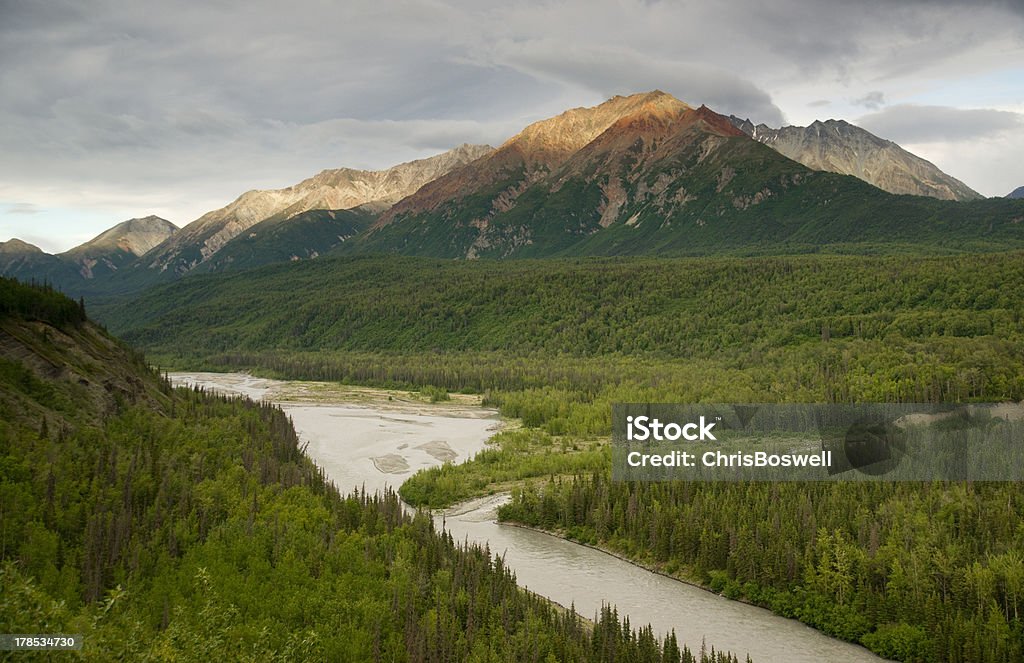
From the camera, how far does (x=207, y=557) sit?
54.2 metres

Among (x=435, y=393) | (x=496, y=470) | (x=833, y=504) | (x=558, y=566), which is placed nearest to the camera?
(x=558, y=566)

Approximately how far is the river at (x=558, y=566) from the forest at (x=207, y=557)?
4535 millimetres

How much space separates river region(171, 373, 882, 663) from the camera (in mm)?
57969

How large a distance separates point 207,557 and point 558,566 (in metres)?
31.6

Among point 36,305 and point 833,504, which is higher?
point 36,305

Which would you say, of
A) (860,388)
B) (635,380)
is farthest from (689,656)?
(635,380)

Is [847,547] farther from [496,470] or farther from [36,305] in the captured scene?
[36,305]

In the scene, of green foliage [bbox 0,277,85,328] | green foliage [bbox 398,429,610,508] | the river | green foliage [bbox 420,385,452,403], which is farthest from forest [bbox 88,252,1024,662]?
green foliage [bbox 0,277,85,328]

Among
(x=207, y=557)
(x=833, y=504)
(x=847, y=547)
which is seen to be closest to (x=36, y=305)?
(x=207, y=557)

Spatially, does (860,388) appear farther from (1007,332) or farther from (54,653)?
(54,653)

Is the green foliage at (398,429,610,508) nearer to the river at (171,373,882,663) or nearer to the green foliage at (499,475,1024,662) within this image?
the river at (171,373,882,663)

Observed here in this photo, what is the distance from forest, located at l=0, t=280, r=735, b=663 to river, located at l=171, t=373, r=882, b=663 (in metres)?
4.54

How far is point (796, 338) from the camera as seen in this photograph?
585 feet

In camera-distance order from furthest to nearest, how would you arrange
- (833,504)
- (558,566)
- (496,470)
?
(496,470), (833,504), (558,566)
